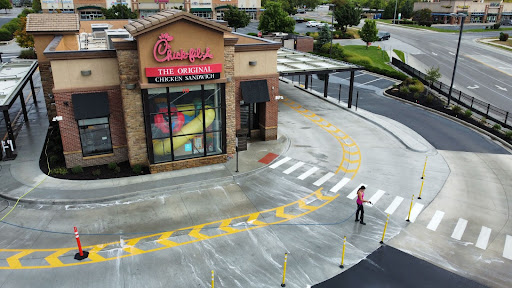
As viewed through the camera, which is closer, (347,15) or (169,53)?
(169,53)

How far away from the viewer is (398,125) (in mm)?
30562

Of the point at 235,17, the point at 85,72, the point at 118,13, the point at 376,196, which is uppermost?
the point at 118,13

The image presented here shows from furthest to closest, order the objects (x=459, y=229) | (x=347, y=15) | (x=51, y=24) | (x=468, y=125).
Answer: (x=347, y=15)
(x=468, y=125)
(x=51, y=24)
(x=459, y=229)

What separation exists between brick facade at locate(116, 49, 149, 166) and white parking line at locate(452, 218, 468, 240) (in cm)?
1561

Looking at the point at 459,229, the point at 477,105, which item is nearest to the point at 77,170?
the point at 459,229

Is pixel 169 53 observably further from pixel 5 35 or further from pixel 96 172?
pixel 5 35

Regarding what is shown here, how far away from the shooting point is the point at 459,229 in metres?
16.5

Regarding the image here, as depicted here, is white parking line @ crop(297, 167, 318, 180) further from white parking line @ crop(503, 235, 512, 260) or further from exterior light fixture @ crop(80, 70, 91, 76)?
exterior light fixture @ crop(80, 70, 91, 76)

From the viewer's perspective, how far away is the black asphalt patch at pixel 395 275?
13.3m

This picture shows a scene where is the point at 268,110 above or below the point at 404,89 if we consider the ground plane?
above

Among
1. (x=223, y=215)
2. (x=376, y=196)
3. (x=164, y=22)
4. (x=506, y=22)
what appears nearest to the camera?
(x=223, y=215)

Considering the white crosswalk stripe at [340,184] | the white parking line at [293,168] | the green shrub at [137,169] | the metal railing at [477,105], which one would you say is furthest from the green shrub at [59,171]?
the metal railing at [477,105]

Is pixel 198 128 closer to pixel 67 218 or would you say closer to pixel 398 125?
pixel 67 218

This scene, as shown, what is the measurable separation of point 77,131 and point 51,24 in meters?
10.7
